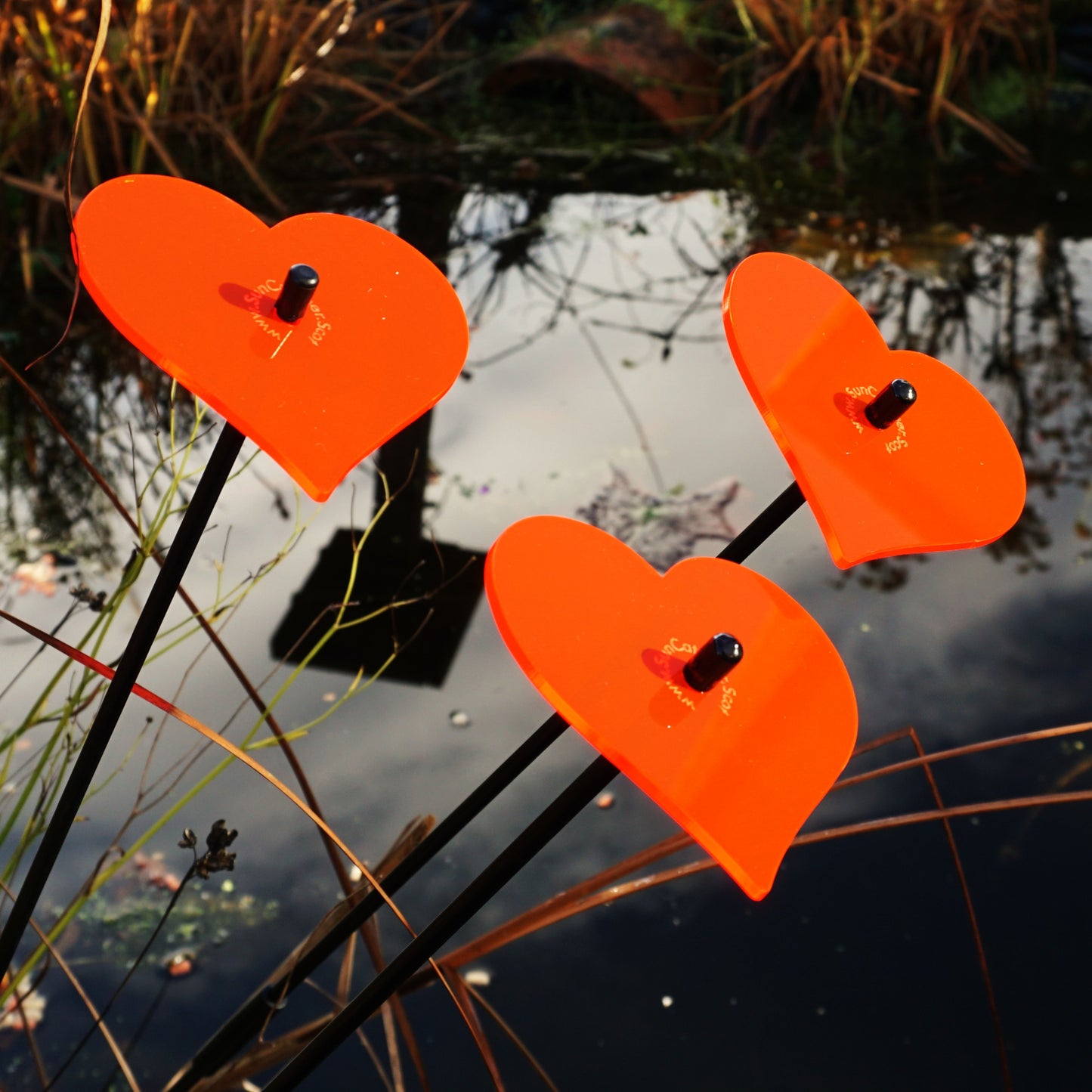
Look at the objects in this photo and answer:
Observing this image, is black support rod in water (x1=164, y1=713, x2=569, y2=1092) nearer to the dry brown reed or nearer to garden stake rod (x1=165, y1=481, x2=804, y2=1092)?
garden stake rod (x1=165, y1=481, x2=804, y2=1092)

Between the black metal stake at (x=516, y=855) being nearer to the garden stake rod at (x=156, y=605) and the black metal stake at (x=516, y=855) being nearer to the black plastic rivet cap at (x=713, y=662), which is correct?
the black plastic rivet cap at (x=713, y=662)

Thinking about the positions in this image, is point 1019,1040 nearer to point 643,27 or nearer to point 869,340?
point 869,340

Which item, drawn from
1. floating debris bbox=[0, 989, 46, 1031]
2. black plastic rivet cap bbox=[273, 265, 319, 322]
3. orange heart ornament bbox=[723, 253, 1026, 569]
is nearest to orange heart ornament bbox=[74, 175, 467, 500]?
black plastic rivet cap bbox=[273, 265, 319, 322]

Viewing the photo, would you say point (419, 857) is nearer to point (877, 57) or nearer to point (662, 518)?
point (662, 518)

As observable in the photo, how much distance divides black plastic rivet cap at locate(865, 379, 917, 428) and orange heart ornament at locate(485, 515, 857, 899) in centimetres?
9

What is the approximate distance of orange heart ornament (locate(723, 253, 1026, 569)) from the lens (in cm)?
45

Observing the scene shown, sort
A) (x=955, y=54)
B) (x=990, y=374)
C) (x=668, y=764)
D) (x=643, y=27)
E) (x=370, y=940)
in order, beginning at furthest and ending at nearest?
(x=643, y=27)
(x=955, y=54)
(x=990, y=374)
(x=370, y=940)
(x=668, y=764)

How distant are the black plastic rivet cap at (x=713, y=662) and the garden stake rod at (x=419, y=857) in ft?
0.19

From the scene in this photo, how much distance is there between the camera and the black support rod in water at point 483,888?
1.36 feet

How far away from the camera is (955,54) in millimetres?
3250

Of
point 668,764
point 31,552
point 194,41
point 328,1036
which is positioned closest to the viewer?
point 668,764

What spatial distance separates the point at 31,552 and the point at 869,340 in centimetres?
142

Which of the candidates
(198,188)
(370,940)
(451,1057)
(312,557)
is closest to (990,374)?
(312,557)

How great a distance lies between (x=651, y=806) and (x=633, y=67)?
274 centimetres
